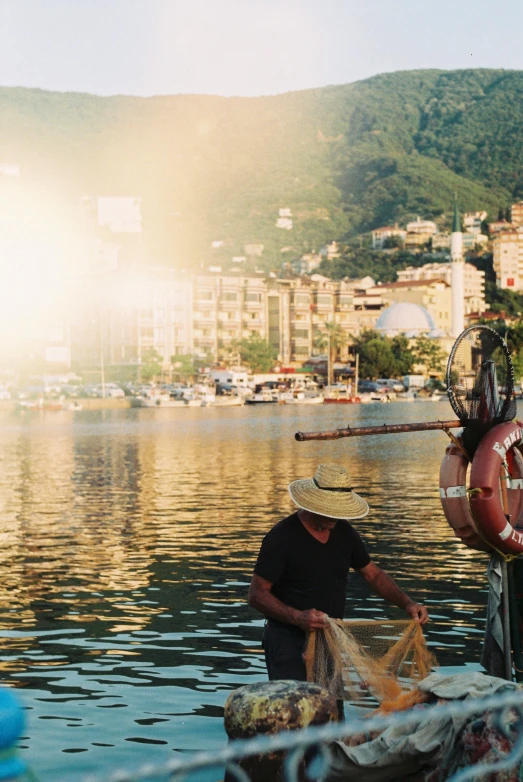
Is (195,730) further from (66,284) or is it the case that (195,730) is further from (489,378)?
(66,284)

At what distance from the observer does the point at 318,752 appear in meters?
5.74

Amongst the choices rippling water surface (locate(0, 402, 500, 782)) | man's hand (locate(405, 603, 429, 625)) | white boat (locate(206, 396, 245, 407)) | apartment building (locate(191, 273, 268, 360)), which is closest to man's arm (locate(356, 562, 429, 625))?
man's hand (locate(405, 603, 429, 625))

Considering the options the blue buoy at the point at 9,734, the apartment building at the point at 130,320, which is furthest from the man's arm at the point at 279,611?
the apartment building at the point at 130,320

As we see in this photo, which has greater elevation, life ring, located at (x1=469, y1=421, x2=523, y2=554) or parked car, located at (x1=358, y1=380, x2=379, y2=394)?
life ring, located at (x1=469, y1=421, x2=523, y2=554)

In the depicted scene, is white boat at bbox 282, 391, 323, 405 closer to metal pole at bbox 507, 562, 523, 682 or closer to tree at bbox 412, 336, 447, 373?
tree at bbox 412, 336, 447, 373

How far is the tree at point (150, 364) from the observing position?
163000mm

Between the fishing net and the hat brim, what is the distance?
0.56 metres

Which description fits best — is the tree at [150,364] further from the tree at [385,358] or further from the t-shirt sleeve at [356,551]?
the t-shirt sleeve at [356,551]

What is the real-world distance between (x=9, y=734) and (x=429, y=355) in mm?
180373

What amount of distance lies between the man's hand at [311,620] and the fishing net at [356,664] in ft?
0.11

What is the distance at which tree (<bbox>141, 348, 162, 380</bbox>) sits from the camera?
163 metres

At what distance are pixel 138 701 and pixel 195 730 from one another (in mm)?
1007

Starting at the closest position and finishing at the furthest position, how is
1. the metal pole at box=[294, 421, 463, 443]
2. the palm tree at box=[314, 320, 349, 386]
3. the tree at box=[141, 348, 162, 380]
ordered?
the metal pole at box=[294, 421, 463, 443] < the tree at box=[141, 348, 162, 380] < the palm tree at box=[314, 320, 349, 386]

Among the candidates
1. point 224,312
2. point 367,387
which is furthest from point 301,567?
point 224,312
